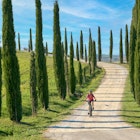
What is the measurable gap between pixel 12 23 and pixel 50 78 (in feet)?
109

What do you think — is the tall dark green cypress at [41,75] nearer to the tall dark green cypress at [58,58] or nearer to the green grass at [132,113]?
the green grass at [132,113]

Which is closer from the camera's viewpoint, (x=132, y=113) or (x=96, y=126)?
(x=96, y=126)

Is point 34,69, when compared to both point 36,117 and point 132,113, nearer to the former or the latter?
point 36,117

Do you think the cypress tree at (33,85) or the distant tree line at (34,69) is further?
the cypress tree at (33,85)

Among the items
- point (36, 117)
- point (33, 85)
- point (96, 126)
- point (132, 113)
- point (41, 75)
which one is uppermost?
point (41, 75)

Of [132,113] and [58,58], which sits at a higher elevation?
[58,58]

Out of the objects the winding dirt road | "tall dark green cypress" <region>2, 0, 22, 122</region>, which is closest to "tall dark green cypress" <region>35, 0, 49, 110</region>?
the winding dirt road

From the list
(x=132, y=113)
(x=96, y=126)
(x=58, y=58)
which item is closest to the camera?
(x=96, y=126)

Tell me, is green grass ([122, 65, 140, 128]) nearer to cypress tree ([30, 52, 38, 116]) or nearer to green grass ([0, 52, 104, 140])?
green grass ([0, 52, 104, 140])

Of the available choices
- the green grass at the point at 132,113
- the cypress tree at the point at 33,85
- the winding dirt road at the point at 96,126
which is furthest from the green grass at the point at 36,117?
the green grass at the point at 132,113

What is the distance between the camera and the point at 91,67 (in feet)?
245

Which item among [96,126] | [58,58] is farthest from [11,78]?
[58,58]

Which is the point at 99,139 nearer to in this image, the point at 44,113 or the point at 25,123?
the point at 25,123

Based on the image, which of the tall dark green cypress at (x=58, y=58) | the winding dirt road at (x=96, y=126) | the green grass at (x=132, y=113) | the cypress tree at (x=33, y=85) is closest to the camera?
the winding dirt road at (x=96, y=126)
